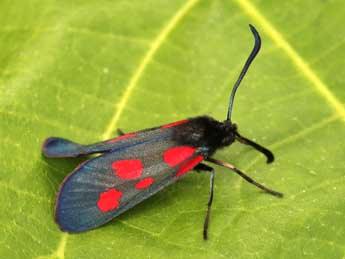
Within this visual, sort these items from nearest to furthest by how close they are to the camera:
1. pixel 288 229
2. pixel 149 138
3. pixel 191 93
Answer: pixel 288 229
pixel 149 138
pixel 191 93

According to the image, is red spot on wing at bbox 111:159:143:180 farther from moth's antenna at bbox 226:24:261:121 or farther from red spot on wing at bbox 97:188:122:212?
moth's antenna at bbox 226:24:261:121

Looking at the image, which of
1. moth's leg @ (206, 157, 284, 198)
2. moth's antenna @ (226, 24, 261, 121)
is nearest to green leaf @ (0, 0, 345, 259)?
moth's leg @ (206, 157, 284, 198)

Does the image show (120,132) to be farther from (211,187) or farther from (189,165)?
(211,187)

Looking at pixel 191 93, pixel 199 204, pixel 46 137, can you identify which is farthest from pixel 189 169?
pixel 46 137

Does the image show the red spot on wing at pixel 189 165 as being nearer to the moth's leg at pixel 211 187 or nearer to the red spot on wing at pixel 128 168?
the moth's leg at pixel 211 187

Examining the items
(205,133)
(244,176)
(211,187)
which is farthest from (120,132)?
(244,176)

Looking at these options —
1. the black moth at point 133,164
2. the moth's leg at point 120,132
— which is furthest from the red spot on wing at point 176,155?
the moth's leg at point 120,132

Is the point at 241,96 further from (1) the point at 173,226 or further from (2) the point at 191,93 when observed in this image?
(1) the point at 173,226
